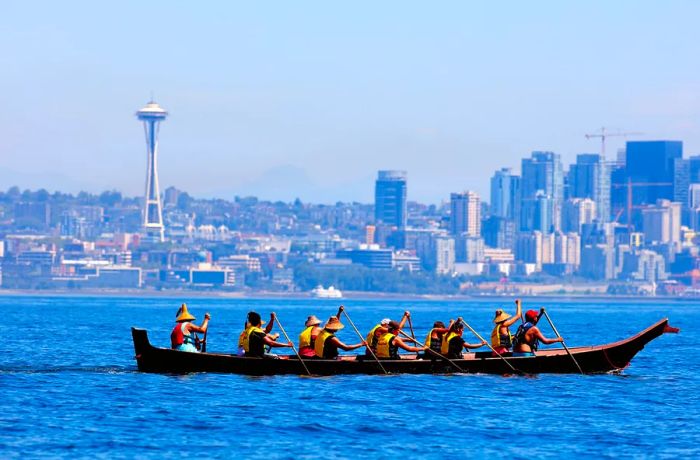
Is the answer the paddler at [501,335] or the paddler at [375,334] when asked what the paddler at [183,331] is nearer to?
the paddler at [375,334]

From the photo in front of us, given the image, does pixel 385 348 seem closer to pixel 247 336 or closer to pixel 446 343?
pixel 446 343

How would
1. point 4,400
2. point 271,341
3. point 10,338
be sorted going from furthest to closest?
point 10,338, point 271,341, point 4,400

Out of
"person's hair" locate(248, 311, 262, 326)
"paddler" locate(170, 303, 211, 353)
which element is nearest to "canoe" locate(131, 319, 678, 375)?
"paddler" locate(170, 303, 211, 353)

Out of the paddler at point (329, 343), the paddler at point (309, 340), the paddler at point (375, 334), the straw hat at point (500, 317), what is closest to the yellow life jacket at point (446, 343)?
the paddler at point (375, 334)

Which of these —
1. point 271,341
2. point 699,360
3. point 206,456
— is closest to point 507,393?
point 271,341

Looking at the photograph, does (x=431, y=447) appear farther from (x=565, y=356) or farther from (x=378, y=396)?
(x=565, y=356)

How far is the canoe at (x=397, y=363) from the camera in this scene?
43656mm

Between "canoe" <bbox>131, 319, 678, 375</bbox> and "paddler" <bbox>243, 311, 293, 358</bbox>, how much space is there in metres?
0.26

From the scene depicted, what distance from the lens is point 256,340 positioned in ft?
144

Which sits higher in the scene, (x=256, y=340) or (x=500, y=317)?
(x=500, y=317)

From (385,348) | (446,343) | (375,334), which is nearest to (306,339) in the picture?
(375,334)

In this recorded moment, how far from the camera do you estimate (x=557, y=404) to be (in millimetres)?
40656

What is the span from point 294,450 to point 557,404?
966 centimetres

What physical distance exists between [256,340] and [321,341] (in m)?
1.88
